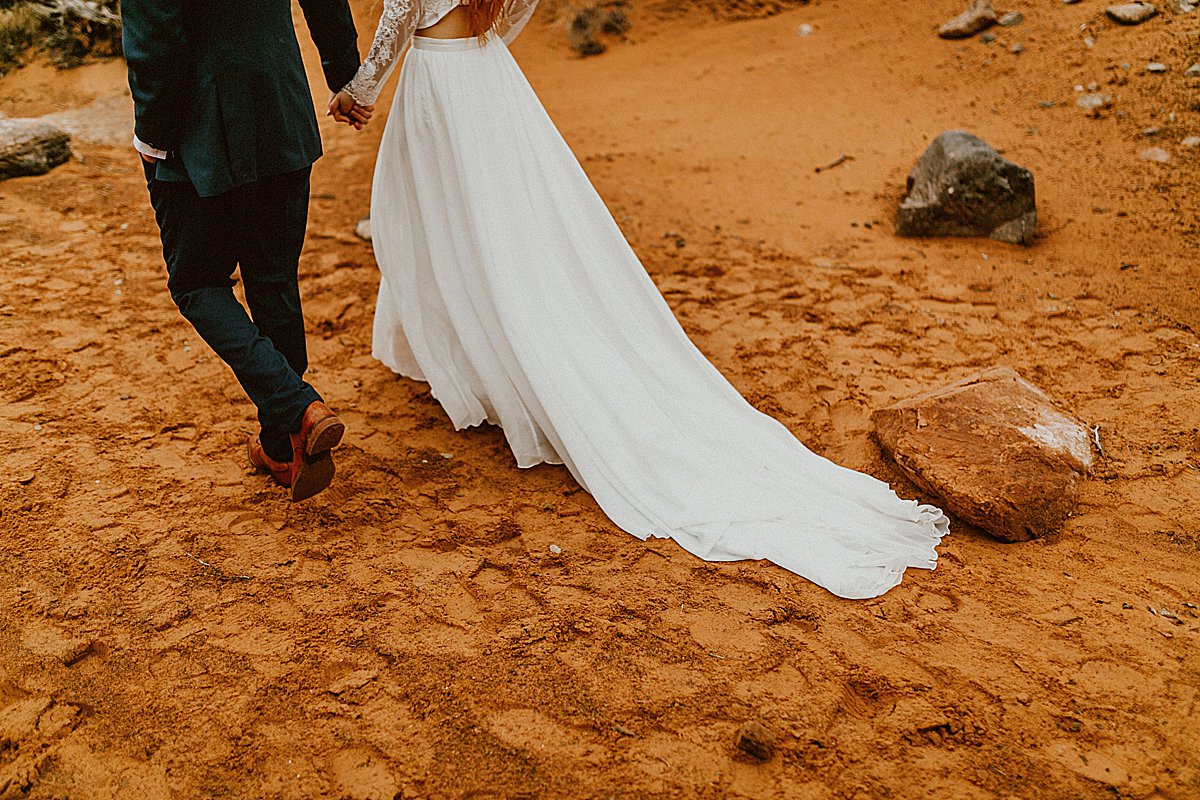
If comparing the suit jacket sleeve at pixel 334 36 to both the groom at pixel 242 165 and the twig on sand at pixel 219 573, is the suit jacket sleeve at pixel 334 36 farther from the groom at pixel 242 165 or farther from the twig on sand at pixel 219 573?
the twig on sand at pixel 219 573

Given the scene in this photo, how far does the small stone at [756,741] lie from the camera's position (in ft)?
6.47

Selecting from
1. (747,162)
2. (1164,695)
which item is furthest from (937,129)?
(1164,695)

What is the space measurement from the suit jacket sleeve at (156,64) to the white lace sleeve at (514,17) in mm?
1156

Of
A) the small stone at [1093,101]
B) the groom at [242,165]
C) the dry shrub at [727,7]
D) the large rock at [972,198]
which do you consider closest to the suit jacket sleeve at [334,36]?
the groom at [242,165]

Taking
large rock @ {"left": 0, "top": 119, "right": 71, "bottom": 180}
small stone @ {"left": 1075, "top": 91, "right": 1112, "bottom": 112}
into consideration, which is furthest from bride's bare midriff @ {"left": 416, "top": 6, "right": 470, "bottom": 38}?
small stone @ {"left": 1075, "top": 91, "right": 1112, "bottom": 112}

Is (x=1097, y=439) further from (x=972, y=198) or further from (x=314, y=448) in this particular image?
(x=314, y=448)

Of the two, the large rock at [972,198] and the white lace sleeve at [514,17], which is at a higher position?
the white lace sleeve at [514,17]

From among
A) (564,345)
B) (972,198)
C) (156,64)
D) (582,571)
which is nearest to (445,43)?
(156,64)

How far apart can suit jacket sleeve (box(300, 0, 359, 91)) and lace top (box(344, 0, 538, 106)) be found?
0.04 metres

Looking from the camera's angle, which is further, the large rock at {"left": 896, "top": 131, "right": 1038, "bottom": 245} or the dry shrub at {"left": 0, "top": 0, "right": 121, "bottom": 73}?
the dry shrub at {"left": 0, "top": 0, "right": 121, "bottom": 73}

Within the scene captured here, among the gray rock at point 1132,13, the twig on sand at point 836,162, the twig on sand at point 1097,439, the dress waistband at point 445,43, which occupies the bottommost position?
the twig on sand at point 1097,439

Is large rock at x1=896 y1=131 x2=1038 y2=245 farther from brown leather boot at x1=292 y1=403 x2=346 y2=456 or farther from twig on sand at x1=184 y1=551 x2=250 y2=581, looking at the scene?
twig on sand at x1=184 y1=551 x2=250 y2=581

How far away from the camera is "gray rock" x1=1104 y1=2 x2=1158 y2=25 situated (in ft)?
20.7

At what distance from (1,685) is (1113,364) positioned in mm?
4340
